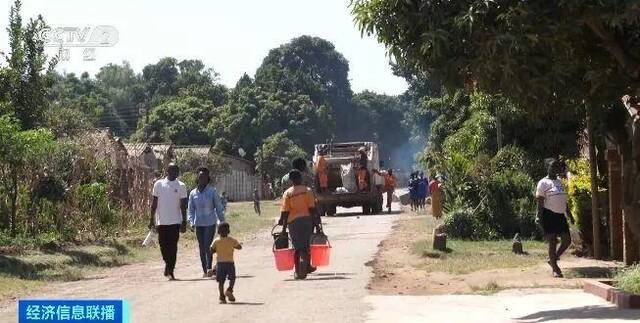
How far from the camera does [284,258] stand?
15.7 metres

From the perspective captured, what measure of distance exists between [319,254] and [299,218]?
2.84ft

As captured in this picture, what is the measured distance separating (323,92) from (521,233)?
268 ft

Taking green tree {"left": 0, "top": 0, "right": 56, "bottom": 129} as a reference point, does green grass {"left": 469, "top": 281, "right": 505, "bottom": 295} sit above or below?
below

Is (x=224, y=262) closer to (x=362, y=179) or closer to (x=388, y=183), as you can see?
(x=362, y=179)

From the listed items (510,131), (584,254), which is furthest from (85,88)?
(584,254)

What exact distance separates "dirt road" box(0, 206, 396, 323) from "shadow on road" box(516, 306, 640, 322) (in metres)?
1.81

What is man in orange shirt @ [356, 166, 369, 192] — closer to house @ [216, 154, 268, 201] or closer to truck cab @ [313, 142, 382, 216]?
truck cab @ [313, 142, 382, 216]

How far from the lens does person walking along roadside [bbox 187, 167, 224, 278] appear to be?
16.2 metres

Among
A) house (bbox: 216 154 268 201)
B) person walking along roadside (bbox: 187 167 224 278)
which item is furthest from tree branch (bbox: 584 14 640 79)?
house (bbox: 216 154 268 201)

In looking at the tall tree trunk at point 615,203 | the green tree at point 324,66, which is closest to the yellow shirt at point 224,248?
the tall tree trunk at point 615,203

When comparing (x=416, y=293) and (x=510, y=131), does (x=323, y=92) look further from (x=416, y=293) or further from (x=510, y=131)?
(x=416, y=293)

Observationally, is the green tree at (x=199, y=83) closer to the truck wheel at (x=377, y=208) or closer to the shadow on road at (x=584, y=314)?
the truck wheel at (x=377, y=208)

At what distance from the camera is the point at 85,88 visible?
112 m
